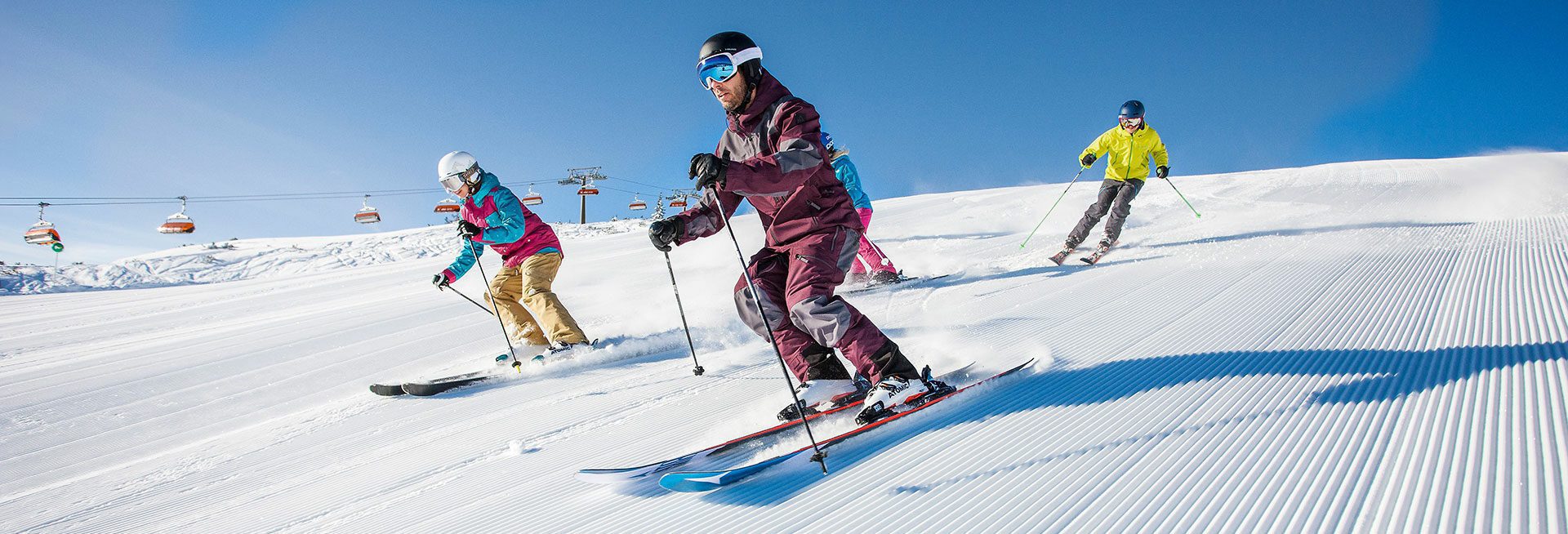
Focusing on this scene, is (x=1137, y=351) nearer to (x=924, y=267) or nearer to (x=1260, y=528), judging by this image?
(x=1260, y=528)

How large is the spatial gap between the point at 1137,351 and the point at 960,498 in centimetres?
207

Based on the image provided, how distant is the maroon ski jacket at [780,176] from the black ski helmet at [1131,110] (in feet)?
20.4

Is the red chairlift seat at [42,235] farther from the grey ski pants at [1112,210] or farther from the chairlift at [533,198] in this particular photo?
the grey ski pants at [1112,210]

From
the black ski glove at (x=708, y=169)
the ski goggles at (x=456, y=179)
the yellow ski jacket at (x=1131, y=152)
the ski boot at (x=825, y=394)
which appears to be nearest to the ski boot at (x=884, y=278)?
the yellow ski jacket at (x=1131, y=152)

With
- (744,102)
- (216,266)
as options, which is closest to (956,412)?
(744,102)

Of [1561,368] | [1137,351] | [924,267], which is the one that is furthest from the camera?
[924,267]

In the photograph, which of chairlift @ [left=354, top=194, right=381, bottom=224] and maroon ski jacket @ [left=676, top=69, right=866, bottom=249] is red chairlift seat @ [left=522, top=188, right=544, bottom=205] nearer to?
chairlift @ [left=354, top=194, right=381, bottom=224]

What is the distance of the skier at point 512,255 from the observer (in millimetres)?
4883

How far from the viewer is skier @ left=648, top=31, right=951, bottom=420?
2.68m

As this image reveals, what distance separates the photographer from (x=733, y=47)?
282cm

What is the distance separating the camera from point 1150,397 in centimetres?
263

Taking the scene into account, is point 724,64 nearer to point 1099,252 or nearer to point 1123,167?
point 1099,252

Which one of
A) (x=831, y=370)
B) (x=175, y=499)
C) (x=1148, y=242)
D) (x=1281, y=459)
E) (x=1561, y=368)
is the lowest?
(x=175, y=499)

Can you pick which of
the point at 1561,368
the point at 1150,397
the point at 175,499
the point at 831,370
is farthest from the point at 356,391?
the point at 1561,368
